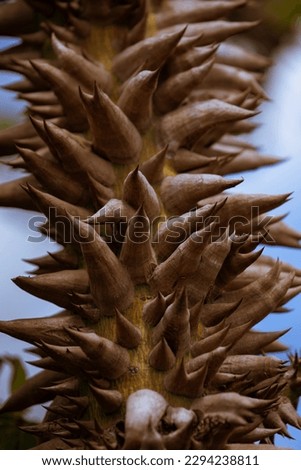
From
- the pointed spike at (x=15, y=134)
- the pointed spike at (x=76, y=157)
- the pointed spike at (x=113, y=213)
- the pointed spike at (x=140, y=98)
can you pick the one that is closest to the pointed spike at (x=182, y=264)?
the pointed spike at (x=113, y=213)

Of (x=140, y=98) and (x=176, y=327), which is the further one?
(x=140, y=98)

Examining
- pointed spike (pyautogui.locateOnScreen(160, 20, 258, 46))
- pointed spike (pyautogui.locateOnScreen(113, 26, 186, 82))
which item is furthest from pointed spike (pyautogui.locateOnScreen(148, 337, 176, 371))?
pointed spike (pyautogui.locateOnScreen(160, 20, 258, 46))

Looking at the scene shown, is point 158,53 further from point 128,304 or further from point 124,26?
point 128,304

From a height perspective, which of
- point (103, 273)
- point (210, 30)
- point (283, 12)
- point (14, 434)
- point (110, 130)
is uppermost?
point (283, 12)

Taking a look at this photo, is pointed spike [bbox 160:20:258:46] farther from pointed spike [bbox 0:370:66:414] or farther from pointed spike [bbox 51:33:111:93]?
pointed spike [bbox 0:370:66:414]

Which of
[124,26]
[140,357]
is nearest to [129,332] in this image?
[140,357]

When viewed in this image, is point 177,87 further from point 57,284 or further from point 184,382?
point 184,382

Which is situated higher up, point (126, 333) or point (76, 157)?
point (76, 157)

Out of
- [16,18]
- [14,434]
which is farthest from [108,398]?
[16,18]

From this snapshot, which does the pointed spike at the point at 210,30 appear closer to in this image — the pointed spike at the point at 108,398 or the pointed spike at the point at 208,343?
the pointed spike at the point at 208,343
